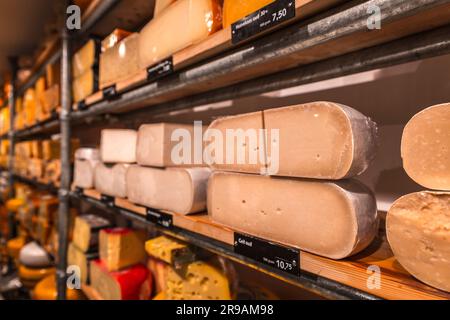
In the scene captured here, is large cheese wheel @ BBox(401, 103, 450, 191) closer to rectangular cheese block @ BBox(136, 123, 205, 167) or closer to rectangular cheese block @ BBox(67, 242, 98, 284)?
rectangular cheese block @ BBox(136, 123, 205, 167)

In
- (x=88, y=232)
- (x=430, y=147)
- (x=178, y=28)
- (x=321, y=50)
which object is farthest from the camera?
(x=88, y=232)

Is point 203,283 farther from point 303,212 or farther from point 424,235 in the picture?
point 424,235

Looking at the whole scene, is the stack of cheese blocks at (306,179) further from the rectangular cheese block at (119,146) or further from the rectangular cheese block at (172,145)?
the rectangular cheese block at (119,146)

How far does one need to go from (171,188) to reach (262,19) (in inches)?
24.0

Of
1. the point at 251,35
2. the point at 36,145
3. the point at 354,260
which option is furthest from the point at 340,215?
the point at 36,145

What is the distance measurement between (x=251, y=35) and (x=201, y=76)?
0.25m

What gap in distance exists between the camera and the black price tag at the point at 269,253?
2.11 feet

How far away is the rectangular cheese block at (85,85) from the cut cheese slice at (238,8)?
39.7 inches

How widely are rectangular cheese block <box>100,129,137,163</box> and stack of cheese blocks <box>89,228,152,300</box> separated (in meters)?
0.39

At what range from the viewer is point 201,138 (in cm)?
112

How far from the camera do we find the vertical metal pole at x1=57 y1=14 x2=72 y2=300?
1.79m

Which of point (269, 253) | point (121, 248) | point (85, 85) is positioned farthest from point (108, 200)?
point (269, 253)

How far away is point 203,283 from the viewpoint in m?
1.06

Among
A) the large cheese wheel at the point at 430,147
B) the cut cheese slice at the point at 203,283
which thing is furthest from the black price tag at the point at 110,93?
the large cheese wheel at the point at 430,147
